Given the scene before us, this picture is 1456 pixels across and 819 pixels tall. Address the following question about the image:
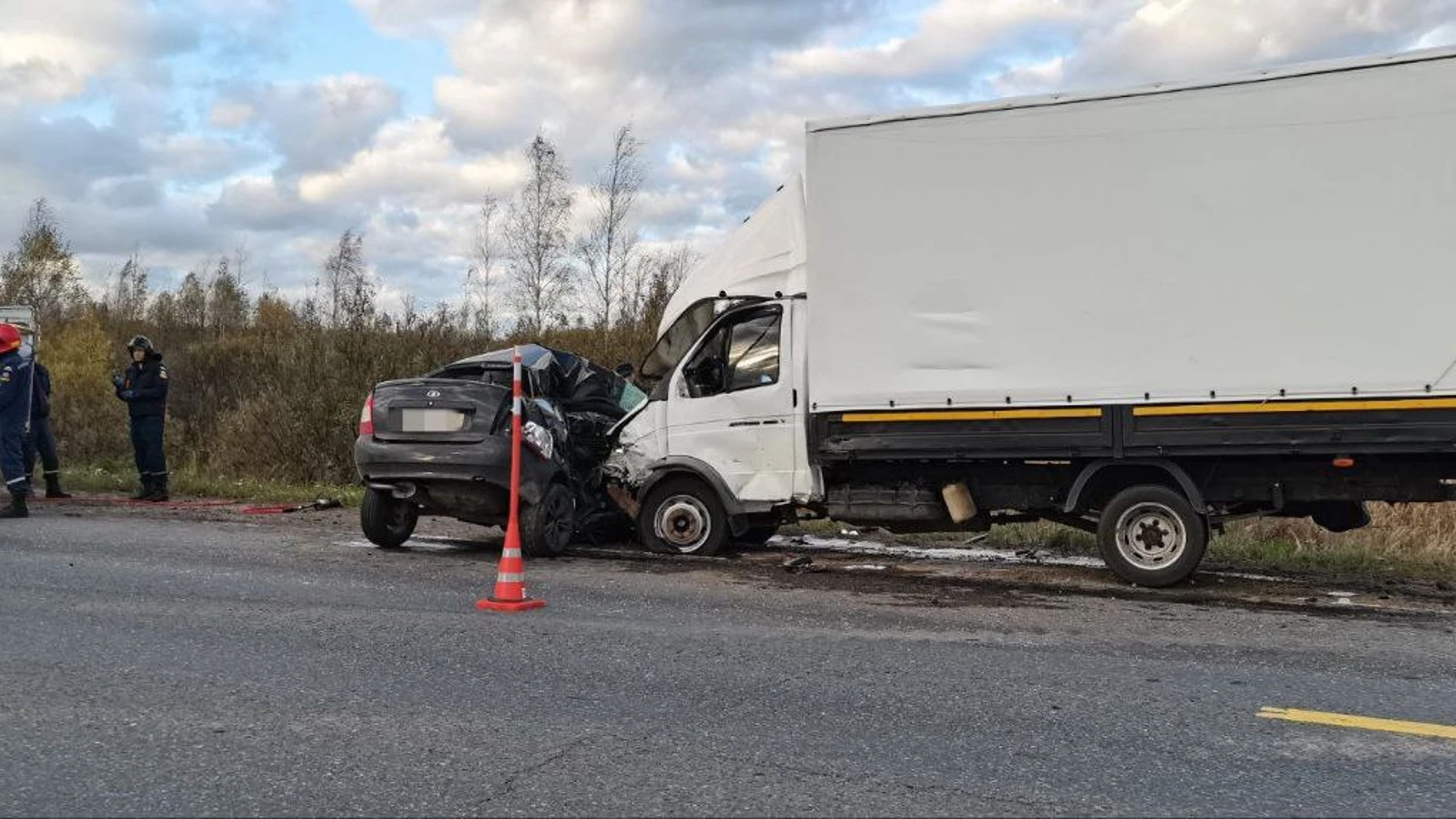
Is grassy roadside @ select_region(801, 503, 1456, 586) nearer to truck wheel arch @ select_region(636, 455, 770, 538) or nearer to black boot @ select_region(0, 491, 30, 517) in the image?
truck wheel arch @ select_region(636, 455, 770, 538)

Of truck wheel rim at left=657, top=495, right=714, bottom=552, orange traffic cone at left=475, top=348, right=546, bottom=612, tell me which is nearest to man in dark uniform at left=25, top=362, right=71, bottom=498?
truck wheel rim at left=657, top=495, right=714, bottom=552

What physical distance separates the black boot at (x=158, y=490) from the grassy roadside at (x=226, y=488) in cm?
77

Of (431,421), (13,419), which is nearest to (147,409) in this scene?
(13,419)

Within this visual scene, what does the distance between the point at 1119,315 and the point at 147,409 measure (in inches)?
442

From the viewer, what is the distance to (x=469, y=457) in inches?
348

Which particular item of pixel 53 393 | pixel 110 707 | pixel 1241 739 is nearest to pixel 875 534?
pixel 1241 739

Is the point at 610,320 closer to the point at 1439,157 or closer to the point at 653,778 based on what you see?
the point at 1439,157

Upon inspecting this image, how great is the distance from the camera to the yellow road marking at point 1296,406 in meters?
6.90

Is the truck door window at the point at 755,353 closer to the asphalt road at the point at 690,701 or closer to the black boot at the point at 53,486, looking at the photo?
the asphalt road at the point at 690,701

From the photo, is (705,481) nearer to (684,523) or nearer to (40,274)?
(684,523)

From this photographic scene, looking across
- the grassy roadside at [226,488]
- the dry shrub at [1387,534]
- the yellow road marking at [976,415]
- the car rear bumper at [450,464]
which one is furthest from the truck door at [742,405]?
the grassy roadside at [226,488]

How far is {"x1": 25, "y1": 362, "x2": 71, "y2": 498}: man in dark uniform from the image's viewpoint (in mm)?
13180

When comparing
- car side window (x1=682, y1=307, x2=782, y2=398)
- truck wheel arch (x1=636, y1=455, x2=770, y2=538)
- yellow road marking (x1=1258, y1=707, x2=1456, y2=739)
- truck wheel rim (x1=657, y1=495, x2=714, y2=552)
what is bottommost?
yellow road marking (x1=1258, y1=707, x2=1456, y2=739)

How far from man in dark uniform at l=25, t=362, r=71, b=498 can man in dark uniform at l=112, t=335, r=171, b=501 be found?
82 centimetres
